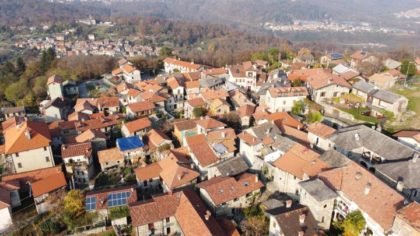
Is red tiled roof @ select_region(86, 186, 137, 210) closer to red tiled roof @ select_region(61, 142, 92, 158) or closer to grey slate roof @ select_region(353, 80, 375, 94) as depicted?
red tiled roof @ select_region(61, 142, 92, 158)

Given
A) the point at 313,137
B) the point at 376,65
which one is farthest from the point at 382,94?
the point at 376,65

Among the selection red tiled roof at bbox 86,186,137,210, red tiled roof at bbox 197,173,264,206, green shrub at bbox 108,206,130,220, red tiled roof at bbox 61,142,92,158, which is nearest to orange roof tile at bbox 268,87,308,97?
red tiled roof at bbox 197,173,264,206

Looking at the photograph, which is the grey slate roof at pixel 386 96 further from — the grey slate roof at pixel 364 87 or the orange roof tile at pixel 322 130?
the orange roof tile at pixel 322 130

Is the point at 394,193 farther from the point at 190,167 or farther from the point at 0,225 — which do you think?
the point at 0,225

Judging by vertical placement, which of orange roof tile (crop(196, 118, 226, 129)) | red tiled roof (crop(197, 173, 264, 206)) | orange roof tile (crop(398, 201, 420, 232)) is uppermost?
orange roof tile (crop(398, 201, 420, 232))

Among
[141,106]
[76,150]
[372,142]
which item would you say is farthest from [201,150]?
[141,106]

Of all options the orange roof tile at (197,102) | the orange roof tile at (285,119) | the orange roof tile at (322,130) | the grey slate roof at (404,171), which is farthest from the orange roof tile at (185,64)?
the grey slate roof at (404,171)
